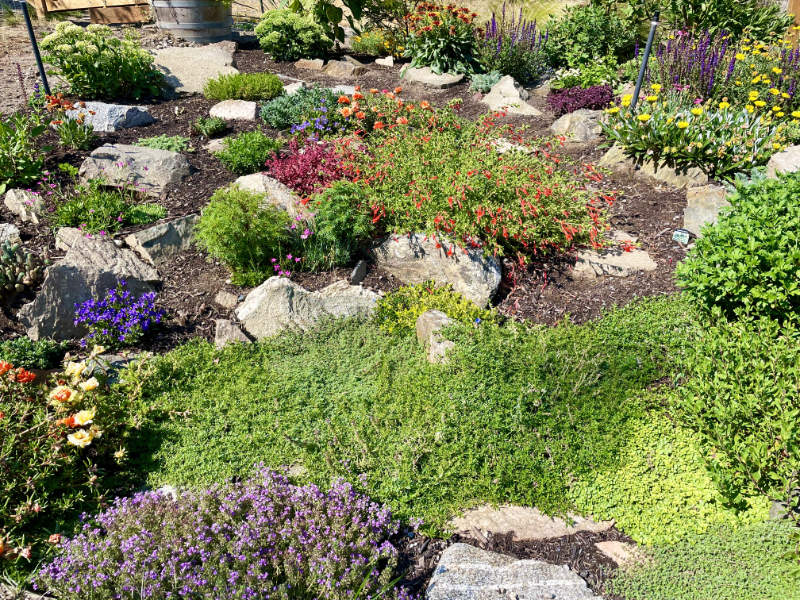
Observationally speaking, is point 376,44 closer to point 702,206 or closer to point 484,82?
point 484,82

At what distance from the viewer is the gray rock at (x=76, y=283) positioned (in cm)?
466

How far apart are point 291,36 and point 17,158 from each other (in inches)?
270

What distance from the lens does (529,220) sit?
5789 millimetres

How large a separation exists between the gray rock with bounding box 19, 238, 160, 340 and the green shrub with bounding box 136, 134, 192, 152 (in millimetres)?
2603

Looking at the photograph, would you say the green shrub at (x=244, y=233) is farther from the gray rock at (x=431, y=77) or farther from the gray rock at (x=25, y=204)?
the gray rock at (x=431, y=77)

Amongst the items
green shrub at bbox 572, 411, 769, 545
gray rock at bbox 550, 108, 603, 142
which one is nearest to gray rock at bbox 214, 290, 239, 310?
green shrub at bbox 572, 411, 769, 545

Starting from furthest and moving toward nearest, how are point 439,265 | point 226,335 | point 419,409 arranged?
1. point 439,265
2. point 226,335
3. point 419,409

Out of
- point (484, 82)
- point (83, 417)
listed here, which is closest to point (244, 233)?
point (83, 417)

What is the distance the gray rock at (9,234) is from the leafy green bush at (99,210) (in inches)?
15.0

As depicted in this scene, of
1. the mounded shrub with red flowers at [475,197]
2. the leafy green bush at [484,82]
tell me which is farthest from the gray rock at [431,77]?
the mounded shrub with red flowers at [475,197]

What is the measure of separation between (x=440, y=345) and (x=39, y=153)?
5525 millimetres

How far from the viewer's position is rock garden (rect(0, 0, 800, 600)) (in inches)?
126

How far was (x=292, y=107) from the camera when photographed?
8.13 m

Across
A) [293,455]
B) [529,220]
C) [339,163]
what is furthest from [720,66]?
[293,455]
